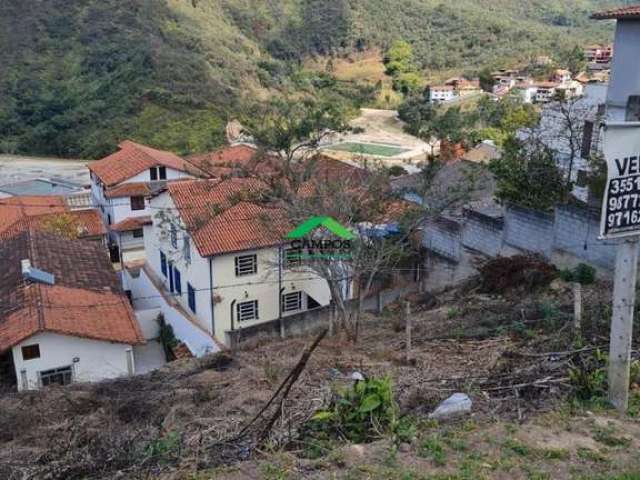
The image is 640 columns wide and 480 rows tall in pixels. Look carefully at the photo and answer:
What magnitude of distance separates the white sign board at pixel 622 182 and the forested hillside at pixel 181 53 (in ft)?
160

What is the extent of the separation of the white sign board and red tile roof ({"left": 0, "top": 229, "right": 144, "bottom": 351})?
12.1 meters

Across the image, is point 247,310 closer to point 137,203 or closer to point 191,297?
point 191,297

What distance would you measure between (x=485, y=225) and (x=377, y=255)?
3.59 meters

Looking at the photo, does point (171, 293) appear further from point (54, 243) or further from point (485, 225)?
point (485, 225)

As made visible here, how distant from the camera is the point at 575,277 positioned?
11.9 meters

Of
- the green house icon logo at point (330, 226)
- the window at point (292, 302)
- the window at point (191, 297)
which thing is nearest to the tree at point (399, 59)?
the window at point (292, 302)

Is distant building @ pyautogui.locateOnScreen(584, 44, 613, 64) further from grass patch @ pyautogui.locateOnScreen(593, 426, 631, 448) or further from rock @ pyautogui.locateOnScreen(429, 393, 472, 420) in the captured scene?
grass patch @ pyautogui.locateOnScreen(593, 426, 631, 448)

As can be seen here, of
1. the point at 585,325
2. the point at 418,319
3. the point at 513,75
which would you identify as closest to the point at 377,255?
the point at 418,319

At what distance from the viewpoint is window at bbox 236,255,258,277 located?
16938 mm

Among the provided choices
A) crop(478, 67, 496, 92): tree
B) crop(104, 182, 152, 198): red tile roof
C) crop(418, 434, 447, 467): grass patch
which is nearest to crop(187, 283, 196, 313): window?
crop(104, 182, 152, 198): red tile roof

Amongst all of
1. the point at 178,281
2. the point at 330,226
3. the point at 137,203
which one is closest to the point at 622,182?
the point at 330,226

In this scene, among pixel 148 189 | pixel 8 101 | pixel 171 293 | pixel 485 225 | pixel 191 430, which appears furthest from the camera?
pixel 8 101

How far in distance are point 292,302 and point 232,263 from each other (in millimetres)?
2369

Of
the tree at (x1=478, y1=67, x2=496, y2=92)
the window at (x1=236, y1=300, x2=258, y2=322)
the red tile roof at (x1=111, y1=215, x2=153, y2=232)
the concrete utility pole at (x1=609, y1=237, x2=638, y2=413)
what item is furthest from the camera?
the tree at (x1=478, y1=67, x2=496, y2=92)
